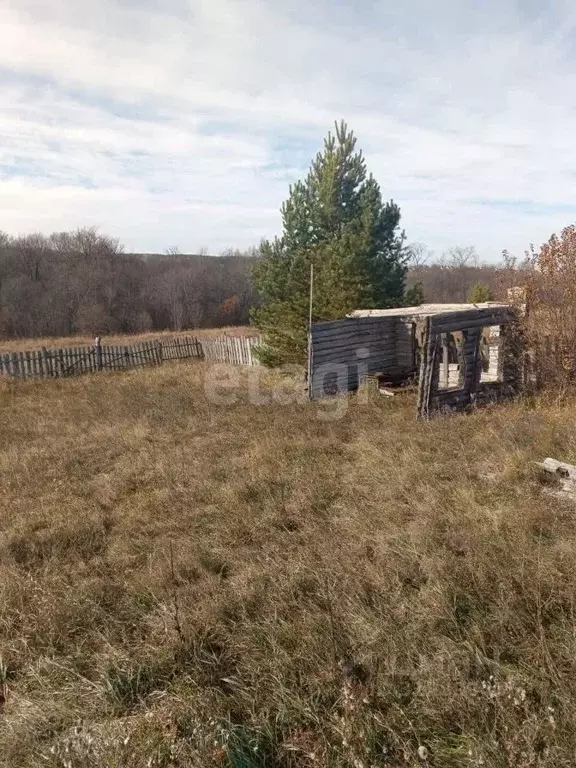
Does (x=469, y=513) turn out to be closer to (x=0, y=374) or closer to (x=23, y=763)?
(x=23, y=763)

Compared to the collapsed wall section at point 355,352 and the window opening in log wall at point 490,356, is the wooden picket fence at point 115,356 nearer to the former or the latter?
the collapsed wall section at point 355,352

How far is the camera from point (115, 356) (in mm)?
18734

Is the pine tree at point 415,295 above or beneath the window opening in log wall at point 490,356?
above

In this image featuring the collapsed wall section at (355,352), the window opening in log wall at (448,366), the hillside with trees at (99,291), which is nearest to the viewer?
the collapsed wall section at (355,352)

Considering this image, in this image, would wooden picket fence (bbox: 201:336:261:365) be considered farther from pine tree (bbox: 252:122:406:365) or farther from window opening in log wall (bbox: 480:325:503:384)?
window opening in log wall (bbox: 480:325:503:384)

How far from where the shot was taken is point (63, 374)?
17.1 meters

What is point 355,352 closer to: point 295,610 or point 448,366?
point 448,366

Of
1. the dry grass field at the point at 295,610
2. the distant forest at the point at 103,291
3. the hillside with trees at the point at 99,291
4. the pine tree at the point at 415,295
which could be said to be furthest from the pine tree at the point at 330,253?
the hillside with trees at the point at 99,291

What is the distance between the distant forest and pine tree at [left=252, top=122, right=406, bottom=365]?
25.1 metres

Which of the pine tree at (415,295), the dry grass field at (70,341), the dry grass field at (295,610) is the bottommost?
the dry grass field at (295,610)

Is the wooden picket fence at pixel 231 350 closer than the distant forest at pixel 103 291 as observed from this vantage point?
Yes

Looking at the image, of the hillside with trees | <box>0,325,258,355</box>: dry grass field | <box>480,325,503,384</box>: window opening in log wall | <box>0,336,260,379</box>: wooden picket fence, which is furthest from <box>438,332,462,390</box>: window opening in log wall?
the hillside with trees

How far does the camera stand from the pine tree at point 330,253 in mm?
13180

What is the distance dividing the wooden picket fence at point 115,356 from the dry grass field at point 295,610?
10.7 meters
